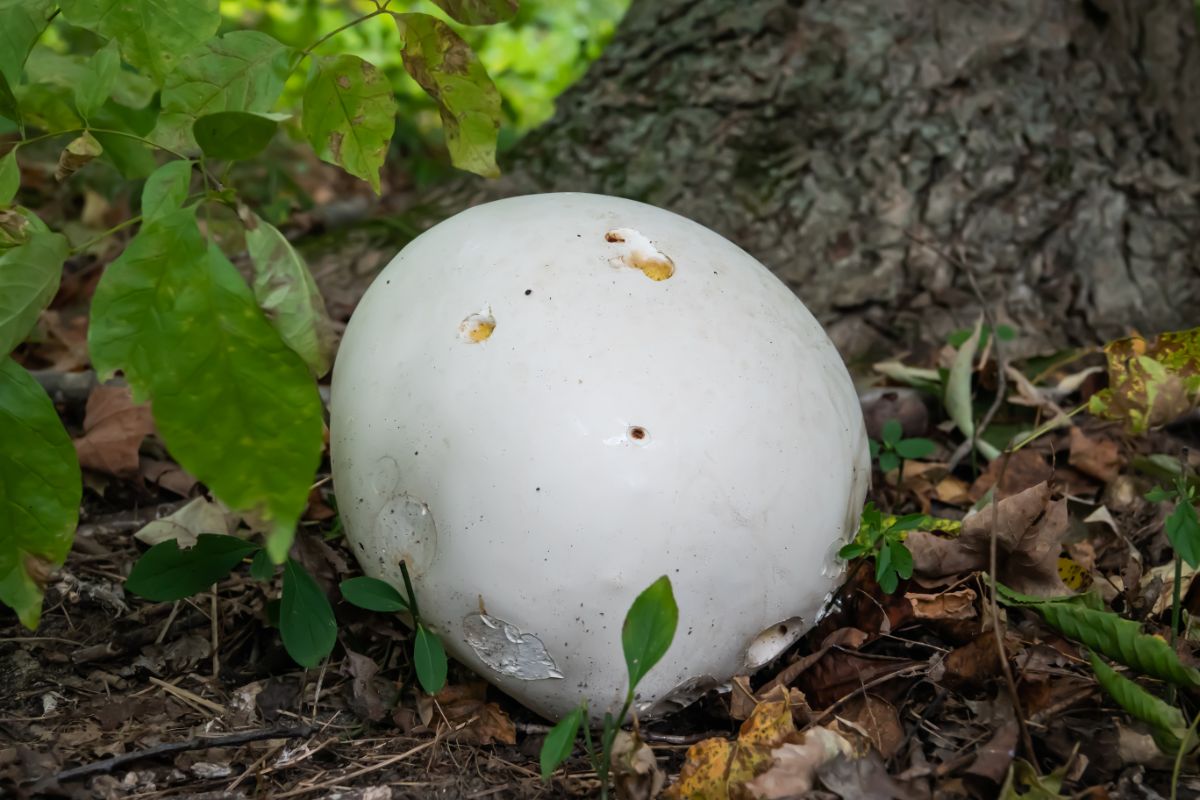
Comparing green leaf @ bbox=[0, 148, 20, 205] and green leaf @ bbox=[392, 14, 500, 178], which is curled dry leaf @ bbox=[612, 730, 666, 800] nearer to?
green leaf @ bbox=[392, 14, 500, 178]

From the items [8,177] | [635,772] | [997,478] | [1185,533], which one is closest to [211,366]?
[8,177]

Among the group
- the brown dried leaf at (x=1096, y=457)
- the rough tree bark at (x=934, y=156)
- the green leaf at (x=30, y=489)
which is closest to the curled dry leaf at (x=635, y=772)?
the green leaf at (x=30, y=489)

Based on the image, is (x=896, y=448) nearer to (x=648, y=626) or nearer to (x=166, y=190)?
(x=648, y=626)

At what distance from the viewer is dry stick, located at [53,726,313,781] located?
1675 millimetres

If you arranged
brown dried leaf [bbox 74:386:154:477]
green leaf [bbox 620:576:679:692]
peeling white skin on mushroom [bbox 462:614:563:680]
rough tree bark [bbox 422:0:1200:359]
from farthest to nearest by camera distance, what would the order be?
1. rough tree bark [bbox 422:0:1200:359]
2. brown dried leaf [bbox 74:386:154:477]
3. peeling white skin on mushroom [bbox 462:614:563:680]
4. green leaf [bbox 620:576:679:692]

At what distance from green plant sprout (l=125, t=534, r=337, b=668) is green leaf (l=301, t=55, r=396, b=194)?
2.32 ft

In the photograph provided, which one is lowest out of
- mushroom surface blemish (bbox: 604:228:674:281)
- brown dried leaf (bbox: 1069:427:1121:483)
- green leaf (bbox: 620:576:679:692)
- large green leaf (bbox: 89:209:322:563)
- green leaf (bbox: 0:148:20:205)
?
brown dried leaf (bbox: 1069:427:1121:483)

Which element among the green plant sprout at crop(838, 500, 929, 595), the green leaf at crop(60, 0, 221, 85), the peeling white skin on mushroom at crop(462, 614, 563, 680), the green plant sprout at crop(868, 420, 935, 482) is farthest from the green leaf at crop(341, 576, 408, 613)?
the green plant sprout at crop(868, 420, 935, 482)

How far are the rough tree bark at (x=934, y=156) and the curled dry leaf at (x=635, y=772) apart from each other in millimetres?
1799

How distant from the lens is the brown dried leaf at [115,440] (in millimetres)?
2547

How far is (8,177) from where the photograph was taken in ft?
5.76

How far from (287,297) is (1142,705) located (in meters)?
1.45

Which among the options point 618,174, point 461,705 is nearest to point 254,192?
point 618,174

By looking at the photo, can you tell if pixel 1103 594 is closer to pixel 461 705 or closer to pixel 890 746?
pixel 890 746
